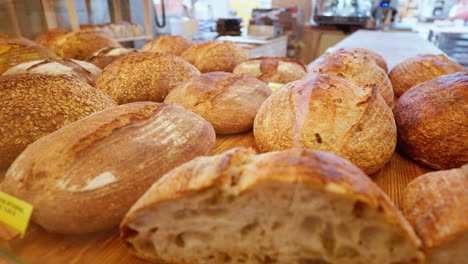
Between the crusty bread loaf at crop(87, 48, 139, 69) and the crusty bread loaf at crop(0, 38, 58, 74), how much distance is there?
1.00 feet

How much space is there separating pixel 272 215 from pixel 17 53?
220 centimetres

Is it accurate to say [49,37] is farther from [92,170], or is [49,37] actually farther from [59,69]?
[92,170]

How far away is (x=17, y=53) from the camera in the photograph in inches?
74.6

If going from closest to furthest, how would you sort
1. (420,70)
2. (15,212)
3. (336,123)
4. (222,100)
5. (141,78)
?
(15,212) < (336,123) < (222,100) < (141,78) < (420,70)

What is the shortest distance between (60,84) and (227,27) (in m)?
3.58

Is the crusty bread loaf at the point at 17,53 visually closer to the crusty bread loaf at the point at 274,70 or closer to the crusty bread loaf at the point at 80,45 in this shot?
the crusty bread loaf at the point at 80,45

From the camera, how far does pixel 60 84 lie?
47.3 inches

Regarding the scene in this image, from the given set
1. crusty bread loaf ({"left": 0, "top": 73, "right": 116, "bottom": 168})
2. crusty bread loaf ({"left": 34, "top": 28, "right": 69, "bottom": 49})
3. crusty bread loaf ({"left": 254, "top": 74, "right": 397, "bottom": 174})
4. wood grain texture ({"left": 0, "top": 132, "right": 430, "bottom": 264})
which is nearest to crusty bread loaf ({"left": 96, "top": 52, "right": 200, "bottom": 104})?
crusty bread loaf ({"left": 0, "top": 73, "right": 116, "bottom": 168})

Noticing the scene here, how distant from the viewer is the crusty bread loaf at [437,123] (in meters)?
1.02

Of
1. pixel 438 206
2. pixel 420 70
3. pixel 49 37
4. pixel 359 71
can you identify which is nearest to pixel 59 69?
pixel 49 37

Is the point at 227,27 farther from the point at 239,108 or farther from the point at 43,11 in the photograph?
the point at 239,108

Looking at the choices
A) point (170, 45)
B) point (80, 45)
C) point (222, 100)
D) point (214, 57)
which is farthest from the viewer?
point (170, 45)

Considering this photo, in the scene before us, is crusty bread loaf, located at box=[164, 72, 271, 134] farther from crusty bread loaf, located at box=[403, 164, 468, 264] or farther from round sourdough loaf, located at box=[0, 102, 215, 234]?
crusty bread loaf, located at box=[403, 164, 468, 264]

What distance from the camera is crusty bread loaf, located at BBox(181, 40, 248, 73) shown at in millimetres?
2205
